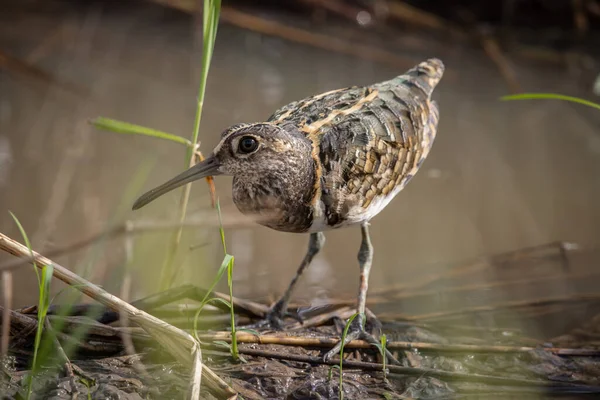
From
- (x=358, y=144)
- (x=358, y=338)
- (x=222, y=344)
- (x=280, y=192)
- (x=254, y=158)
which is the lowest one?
(x=222, y=344)

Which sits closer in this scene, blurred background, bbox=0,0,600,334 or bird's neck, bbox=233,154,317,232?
bird's neck, bbox=233,154,317,232

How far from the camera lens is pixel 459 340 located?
390cm

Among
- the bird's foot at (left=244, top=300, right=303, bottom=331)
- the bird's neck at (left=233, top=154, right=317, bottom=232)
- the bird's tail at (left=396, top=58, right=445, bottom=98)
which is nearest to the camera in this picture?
the bird's neck at (left=233, top=154, right=317, bottom=232)

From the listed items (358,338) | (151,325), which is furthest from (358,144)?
(151,325)

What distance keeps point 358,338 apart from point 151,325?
3.52ft

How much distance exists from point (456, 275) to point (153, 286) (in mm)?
1830

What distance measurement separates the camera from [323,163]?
3.58 meters

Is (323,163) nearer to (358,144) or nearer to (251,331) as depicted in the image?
(358,144)

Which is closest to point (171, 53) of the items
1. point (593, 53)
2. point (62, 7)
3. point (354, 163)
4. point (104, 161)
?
point (62, 7)

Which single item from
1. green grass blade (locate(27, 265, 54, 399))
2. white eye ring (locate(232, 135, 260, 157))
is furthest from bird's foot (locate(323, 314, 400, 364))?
green grass blade (locate(27, 265, 54, 399))

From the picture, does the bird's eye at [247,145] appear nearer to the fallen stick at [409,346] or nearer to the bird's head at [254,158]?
the bird's head at [254,158]

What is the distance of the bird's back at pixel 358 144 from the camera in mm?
3570

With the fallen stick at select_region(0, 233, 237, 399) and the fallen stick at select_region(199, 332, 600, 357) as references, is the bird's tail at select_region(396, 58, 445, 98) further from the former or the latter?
the fallen stick at select_region(0, 233, 237, 399)

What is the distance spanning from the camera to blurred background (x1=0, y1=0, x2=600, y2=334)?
477cm
